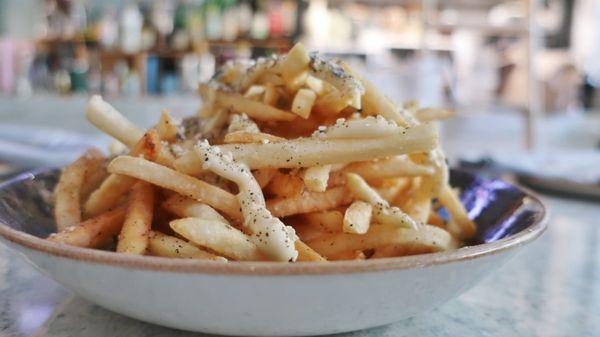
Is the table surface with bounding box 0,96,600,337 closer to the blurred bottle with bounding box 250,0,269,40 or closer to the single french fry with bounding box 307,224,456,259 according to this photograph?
the single french fry with bounding box 307,224,456,259

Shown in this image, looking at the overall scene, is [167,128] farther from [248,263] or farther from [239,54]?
[239,54]

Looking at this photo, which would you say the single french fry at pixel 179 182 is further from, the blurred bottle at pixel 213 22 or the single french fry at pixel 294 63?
the blurred bottle at pixel 213 22

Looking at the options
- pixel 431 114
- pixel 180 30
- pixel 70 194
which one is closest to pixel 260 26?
pixel 180 30

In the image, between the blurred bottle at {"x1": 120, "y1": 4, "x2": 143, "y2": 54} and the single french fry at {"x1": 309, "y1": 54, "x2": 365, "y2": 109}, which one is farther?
the blurred bottle at {"x1": 120, "y1": 4, "x2": 143, "y2": 54}

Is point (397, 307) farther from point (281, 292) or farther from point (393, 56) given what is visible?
point (393, 56)

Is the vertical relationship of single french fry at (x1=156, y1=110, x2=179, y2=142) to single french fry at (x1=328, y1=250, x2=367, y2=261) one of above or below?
above

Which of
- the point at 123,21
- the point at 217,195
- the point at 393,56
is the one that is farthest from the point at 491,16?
the point at 217,195

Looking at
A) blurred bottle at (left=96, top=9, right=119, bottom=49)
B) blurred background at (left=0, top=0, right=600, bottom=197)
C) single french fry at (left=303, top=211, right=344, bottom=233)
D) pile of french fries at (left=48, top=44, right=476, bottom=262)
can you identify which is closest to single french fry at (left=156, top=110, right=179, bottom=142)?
pile of french fries at (left=48, top=44, right=476, bottom=262)

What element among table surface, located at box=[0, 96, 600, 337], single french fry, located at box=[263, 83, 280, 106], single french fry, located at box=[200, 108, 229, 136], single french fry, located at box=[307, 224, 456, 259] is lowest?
table surface, located at box=[0, 96, 600, 337]
